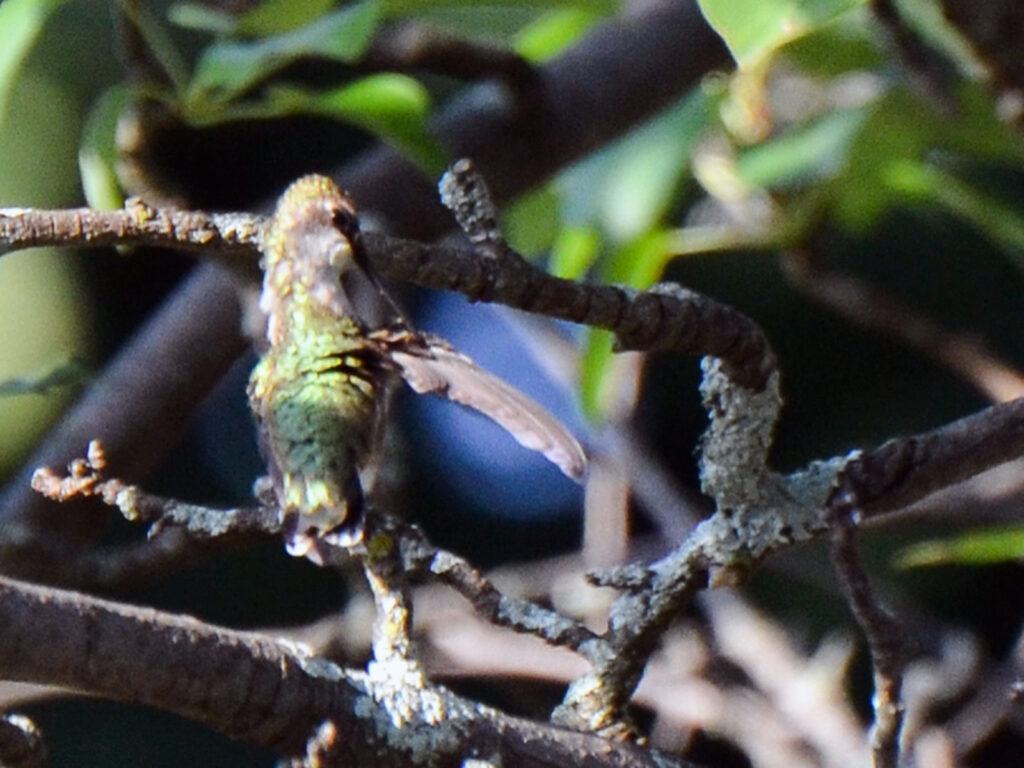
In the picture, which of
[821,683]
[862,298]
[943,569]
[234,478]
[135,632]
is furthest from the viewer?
[943,569]

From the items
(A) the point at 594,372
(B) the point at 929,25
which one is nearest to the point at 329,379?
(A) the point at 594,372

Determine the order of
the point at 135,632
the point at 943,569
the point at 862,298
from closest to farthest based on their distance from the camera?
the point at 135,632 → the point at 862,298 → the point at 943,569

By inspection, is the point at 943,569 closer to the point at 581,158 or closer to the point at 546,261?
the point at 546,261

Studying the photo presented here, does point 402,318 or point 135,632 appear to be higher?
point 402,318

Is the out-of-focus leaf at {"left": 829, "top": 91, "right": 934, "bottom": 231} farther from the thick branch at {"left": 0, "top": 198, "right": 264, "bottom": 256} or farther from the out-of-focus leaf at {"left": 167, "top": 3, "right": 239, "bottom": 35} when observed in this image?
the thick branch at {"left": 0, "top": 198, "right": 264, "bottom": 256}

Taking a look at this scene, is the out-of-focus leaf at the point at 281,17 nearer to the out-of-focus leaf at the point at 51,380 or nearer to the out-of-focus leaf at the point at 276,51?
the out-of-focus leaf at the point at 276,51

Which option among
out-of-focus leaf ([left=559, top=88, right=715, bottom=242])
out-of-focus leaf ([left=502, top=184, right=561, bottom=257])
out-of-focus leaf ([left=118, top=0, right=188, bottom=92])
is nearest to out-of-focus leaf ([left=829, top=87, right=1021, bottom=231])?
out-of-focus leaf ([left=559, top=88, right=715, bottom=242])

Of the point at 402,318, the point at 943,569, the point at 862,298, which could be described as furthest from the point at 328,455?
the point at 943,569

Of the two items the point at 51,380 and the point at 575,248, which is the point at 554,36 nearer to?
the point at 575,248
